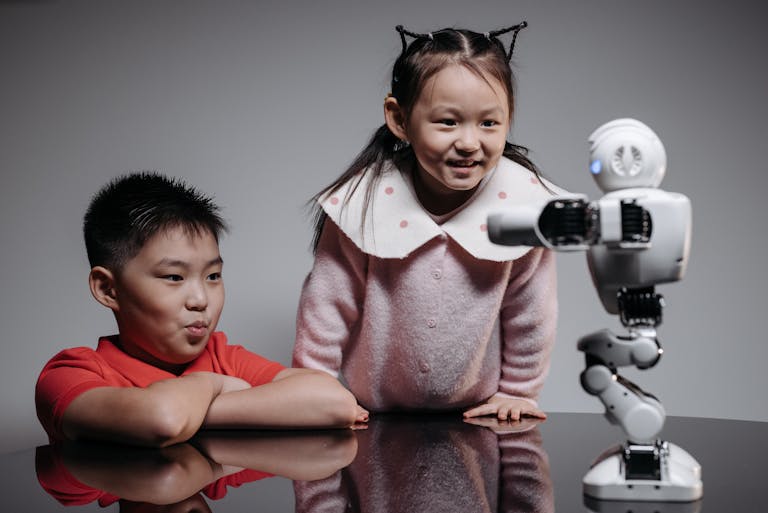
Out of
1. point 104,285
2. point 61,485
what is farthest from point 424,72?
point 61,485

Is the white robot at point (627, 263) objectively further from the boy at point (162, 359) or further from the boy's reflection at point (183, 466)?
the boy at point (162, 359)

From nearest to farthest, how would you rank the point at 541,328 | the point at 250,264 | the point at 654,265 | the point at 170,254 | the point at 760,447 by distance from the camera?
the point at 654,265 < the point at 760,447 < the point at 170,254 < the point at 541,328 < the point at 250,264

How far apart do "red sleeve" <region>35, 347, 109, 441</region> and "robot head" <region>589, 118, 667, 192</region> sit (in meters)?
0.59

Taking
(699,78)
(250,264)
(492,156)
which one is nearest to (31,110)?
(250,264)

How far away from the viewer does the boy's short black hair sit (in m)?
1.31

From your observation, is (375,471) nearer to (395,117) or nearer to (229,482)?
(229,482)

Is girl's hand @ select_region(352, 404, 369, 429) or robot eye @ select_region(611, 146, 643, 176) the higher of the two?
robot eye @ select_region(611, 146, 643, 176)

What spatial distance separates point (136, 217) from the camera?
51.5 inches

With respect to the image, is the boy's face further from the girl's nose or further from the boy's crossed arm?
the girl's nose

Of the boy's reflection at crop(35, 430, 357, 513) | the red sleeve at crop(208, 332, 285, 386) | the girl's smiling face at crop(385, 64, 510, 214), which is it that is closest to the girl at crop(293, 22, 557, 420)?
the girl's smiling face at crop(385, 64, 510, 214)

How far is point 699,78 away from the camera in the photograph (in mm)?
1824

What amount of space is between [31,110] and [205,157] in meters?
0.31

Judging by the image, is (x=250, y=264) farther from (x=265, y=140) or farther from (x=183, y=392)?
(x=183, y=392)

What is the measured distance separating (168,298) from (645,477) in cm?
63
